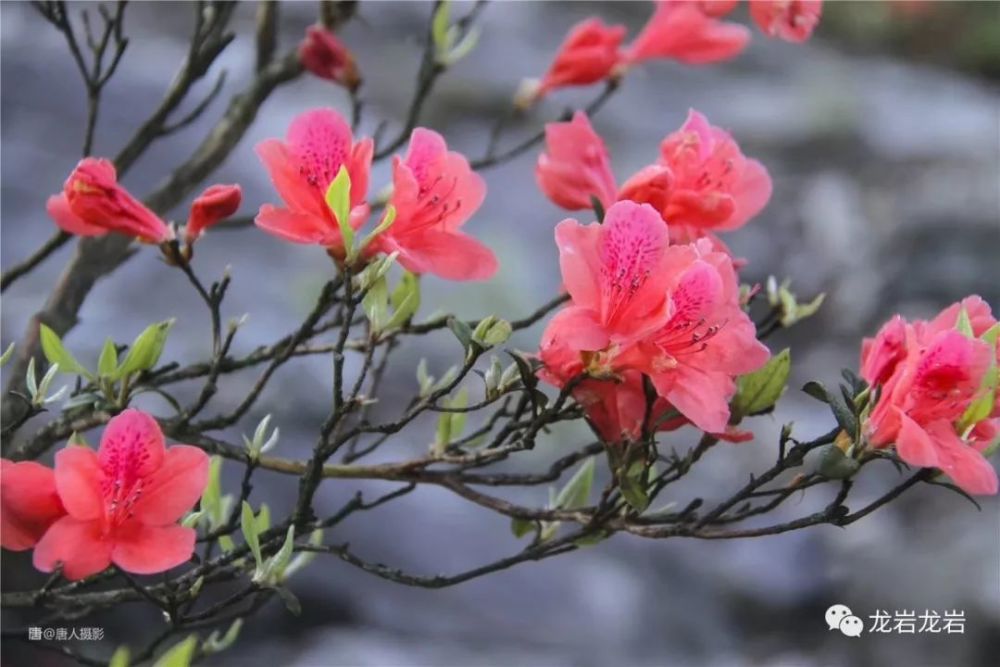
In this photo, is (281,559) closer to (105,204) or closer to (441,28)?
(105,204)

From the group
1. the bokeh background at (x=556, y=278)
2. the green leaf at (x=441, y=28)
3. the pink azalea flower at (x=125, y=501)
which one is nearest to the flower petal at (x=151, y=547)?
the pink azalea flower at (x=125, y=501)

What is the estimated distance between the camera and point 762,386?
0.48 m

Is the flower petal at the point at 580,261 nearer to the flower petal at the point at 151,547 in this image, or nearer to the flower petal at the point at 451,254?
the flower petal at the point at 451,254

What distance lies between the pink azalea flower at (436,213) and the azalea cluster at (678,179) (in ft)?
0.16

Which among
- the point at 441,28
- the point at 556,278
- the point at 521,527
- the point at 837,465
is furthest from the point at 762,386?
the point at 556,278

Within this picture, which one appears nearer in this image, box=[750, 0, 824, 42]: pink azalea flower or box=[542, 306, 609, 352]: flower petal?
box=[542, 306, 609, 352]: flower petal

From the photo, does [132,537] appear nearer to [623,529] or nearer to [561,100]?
[623,529]

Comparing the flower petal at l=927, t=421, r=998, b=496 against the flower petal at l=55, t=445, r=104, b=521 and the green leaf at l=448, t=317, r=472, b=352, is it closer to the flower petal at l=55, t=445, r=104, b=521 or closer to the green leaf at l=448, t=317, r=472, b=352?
the green leaf at l=448, t=317, r=472, b=352

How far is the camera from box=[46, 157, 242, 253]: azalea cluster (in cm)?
48

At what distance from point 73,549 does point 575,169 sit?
0.97ft

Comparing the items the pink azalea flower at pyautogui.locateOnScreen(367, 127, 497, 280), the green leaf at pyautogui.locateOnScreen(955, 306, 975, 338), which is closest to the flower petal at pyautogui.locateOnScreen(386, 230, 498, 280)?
the pink azalea flower at pyautogui.locateOnScreen(367, 127, 497, 280)

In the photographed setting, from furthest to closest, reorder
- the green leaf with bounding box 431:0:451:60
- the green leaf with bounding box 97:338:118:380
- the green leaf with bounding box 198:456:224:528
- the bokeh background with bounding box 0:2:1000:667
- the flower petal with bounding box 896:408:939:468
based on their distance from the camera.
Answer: the bokeh background with bounding box 0:2:1000:667 → the green leaf with bounding box 431:0:451:60 → the green leaf with bounding box 198:456:224:528 → the green leaf with bounding box 97:338:118:380 → the flower petal with bounding box 896:408:939:468

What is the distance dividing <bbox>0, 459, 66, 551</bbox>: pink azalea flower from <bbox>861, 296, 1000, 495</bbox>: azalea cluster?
34 centimetres

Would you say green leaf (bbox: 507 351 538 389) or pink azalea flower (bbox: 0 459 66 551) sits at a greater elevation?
green leaf (bbox: 507 351 538 389)
